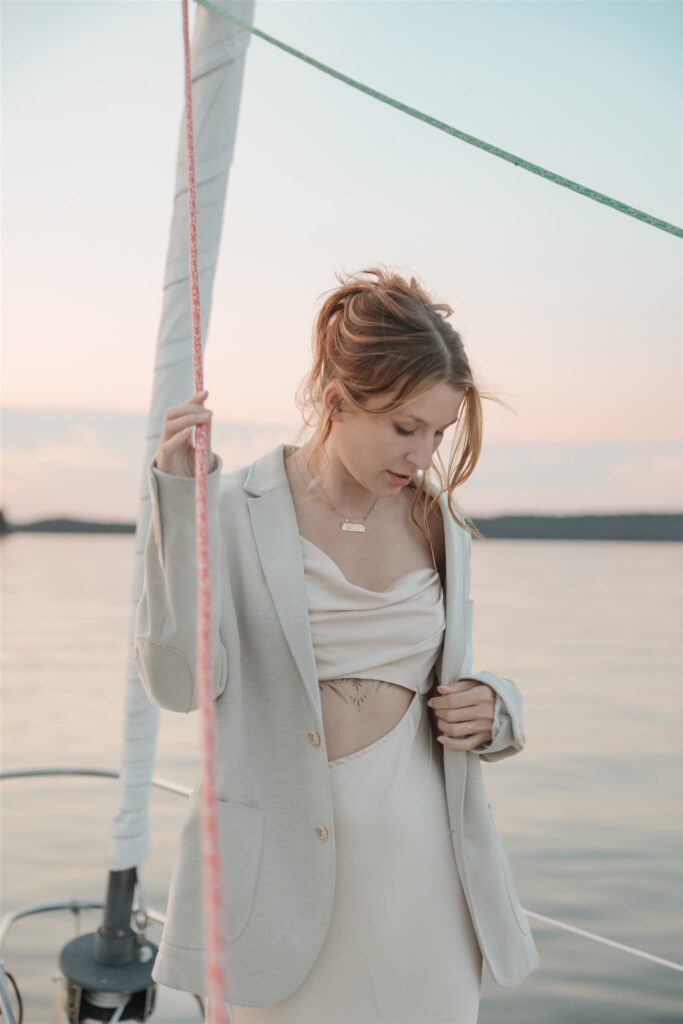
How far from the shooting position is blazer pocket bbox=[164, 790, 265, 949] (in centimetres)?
146

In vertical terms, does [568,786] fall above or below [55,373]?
below

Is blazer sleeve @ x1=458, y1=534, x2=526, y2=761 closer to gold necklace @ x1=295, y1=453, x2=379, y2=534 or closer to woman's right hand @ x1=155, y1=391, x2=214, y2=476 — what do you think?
gold necklace @ x1=295, y1=453, x2=379, y2=534

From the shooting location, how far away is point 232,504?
1.52m

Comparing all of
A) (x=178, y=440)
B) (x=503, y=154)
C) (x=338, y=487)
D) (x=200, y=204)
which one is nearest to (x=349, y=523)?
(x=338, y=487)

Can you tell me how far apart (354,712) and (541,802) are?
6557 millimetres

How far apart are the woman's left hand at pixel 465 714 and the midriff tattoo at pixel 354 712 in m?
0.07

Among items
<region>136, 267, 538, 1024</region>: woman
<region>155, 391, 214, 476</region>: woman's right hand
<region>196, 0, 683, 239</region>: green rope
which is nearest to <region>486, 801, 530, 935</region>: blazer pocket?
<region>136, 267, 538, 1024</region>: woman

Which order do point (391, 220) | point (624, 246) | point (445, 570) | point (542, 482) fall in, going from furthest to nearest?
point (542, 482)
point (624, 246)
point (391, 220)
point (445, 570)

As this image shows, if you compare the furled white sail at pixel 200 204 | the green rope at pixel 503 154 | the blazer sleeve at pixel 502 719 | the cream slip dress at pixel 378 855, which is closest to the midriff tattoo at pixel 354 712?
the cream slip dress at pixel 378 855

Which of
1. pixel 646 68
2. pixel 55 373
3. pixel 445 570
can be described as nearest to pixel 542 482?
pixel 55 373

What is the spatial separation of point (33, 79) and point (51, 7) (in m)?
0.17

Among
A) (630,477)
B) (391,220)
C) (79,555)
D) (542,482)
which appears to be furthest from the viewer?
(79,555)

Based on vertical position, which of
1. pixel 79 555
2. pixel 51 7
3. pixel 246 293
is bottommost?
pixel 79 555

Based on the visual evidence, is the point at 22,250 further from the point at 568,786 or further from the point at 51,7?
the point at 568,786
